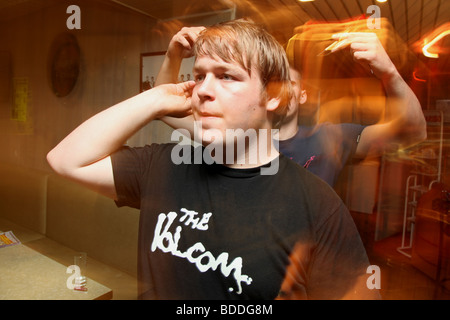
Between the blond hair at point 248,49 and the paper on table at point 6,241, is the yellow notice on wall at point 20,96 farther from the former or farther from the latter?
the blond hair at point 248,49

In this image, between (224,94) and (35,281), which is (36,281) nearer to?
(35,281)

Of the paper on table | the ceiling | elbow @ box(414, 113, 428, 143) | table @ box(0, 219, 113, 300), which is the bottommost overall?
the paper on table

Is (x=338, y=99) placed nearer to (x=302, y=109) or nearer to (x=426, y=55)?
(x=302, y=109)

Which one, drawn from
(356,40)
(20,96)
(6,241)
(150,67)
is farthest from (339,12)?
(20,96)

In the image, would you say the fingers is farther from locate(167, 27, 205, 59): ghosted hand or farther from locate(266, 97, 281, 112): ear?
locate(167, 27, 205, 59): ghosted hand

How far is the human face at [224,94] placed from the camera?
0.65 meters

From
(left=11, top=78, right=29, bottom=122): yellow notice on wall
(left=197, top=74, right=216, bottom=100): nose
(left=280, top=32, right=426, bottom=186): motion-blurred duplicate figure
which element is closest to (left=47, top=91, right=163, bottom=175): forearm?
(left=197, top=74, right=216, bottom=100): nose

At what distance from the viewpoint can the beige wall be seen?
1349 mm

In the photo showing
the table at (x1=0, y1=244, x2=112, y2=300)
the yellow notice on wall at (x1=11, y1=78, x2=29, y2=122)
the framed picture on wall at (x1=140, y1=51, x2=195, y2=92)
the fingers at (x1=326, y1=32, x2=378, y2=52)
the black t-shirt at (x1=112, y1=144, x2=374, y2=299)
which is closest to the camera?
the black t-shirt at (x1=112, y1=144, x2=374, y2=299)

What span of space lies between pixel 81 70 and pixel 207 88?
3.98 ft

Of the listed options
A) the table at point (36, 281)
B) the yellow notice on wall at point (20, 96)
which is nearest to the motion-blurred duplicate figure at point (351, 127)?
the table at point (36, 281)

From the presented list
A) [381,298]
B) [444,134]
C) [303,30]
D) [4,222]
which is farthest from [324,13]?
[4,222]

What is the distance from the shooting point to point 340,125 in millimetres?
997

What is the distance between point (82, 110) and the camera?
60.9 inches
